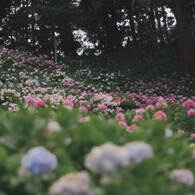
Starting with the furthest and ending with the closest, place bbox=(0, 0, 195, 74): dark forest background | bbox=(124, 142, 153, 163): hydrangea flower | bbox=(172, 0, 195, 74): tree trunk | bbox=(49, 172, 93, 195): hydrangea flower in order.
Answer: bbox=(0, 0, 195, 74): dark forest background < bbox=(172, 0, 195, 74): tree trunk < bbox=(124, 142, 153, 163): hydrangea flower < bbox=(49, 172, 93, 195): hydrangea flower

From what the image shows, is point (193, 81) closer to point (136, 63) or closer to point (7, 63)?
point (136, 63)

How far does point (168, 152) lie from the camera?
4.59ft

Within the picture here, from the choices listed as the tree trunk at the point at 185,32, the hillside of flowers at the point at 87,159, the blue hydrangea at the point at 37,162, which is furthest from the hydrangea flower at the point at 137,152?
the tree trunk at the point at 185,32

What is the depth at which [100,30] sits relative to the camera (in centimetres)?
1930

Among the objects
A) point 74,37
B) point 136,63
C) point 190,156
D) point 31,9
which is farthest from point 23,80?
point 74,37

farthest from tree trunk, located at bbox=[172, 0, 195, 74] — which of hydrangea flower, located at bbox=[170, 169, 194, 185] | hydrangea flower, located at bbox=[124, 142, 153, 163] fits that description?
hydrangea flower, located at bbox=[124, 142, 153, 163]

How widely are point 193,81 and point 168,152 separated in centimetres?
1055

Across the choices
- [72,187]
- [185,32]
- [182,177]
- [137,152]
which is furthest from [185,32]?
[72,187]

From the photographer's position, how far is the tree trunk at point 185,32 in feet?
40.0

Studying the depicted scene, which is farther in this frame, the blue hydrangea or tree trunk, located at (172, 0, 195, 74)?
tree trunk, located at (172, 0, 195, 74)

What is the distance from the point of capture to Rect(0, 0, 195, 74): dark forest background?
12997 mm

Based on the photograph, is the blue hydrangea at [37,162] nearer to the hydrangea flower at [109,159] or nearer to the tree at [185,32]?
the hydrangea flower at [109,159]

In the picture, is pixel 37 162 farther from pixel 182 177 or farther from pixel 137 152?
pixel 182 177

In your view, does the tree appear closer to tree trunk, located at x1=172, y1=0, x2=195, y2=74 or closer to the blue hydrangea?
tree trunk, located at x1=172, y1=0, x2=195, y2=74
